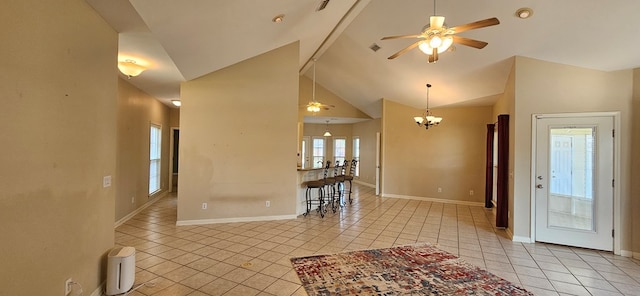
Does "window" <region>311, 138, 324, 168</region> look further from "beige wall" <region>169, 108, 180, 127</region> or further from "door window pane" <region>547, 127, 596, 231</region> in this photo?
"door window pane" <region>547, 127, 596, 231</region>

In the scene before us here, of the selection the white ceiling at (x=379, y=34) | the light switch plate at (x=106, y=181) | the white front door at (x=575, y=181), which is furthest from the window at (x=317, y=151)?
the light switch plate at (x=106, y=181)

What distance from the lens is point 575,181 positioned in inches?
164

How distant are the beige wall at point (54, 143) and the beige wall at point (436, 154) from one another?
705 centimetres

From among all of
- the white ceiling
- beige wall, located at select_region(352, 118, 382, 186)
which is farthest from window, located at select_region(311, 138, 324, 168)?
the white ceiling

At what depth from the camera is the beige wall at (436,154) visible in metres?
7.45

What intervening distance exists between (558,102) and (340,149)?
29.3 feet

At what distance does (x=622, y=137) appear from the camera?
153 inches

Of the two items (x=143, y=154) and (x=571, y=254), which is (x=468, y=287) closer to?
(x=571, y=254)

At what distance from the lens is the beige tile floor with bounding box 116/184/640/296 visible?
→ 2.94m

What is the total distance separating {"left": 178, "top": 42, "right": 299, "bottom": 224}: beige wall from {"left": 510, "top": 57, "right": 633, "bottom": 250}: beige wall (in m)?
3.76

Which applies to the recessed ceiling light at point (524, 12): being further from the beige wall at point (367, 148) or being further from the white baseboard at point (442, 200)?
the beige wall at point (367, 148)

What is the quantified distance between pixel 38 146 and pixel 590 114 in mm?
6029

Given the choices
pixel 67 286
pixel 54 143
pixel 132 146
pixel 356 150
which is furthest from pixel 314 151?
pixel 54 143

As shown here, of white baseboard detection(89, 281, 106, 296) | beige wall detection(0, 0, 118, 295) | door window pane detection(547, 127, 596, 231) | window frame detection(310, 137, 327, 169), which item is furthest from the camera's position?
window frame detection(310, 137, 327, 169)
